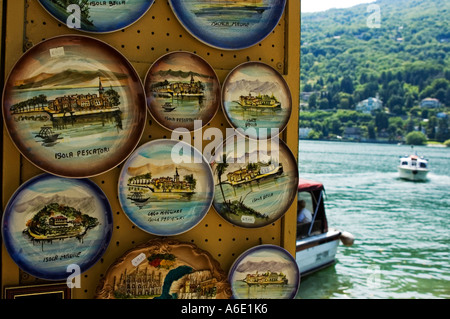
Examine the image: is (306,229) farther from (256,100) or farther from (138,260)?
(138,260)

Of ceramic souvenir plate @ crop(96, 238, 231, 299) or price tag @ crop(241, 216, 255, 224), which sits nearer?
ceramic souvenir plate @ crop(96, 238, 231, 299)

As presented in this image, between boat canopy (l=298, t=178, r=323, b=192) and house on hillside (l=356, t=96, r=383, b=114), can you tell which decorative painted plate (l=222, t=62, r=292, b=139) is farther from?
house on hillside (l=356, t=96, r=383, b=114)

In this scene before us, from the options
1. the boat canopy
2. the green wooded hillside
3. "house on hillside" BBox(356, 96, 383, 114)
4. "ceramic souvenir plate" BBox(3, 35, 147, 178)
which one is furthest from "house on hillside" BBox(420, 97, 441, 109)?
"ceramic souvenir plate" BBox(3, 35, 147, 178)

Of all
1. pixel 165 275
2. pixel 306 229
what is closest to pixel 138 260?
pixel 165 275

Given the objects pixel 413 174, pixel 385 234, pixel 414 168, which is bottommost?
pixel 385 234

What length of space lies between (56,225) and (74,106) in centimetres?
33

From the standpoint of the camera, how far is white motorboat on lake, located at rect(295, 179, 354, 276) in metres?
6.18

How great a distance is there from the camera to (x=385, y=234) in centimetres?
1277

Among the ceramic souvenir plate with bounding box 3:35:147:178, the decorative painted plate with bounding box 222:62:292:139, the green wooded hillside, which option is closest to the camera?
the ceramic souvenir plate with bounding box 3:35:147:178

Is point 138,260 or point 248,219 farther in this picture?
point 248,219

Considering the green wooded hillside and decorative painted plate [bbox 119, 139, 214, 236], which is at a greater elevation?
the green wooded hillside

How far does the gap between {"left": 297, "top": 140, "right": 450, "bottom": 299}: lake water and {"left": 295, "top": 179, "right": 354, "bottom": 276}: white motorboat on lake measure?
0.45 m
